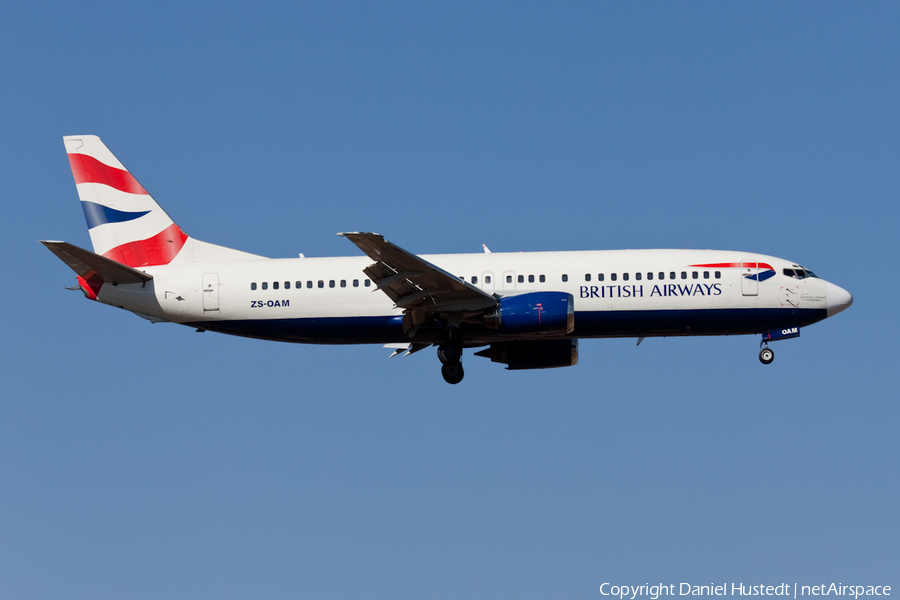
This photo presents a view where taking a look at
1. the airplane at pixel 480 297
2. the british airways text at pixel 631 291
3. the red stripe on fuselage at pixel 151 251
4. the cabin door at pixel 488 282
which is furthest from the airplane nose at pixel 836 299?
the red stripe on fuselage at pixel 151 251

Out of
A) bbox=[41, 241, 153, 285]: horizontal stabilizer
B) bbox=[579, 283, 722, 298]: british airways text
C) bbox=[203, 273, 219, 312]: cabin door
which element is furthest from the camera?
bbox=[203, 273, 219, 312]: cabin door

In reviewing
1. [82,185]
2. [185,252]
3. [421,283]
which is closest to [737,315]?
[421,283]

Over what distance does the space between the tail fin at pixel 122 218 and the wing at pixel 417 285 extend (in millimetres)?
7277

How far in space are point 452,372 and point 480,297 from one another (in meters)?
4.00

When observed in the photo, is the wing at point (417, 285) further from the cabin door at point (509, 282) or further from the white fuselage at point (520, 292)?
the white fuselage at point (520, 292)

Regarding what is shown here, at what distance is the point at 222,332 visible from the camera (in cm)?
3841

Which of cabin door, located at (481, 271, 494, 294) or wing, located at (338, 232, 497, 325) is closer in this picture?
wing, located at (338, 232, 497, 325)

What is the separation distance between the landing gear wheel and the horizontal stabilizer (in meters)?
11.3

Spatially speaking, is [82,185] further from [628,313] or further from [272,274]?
[628,313]

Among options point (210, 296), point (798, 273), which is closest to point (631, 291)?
point (798, 273)

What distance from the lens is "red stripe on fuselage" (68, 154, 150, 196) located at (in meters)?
40.7

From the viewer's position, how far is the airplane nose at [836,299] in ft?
123

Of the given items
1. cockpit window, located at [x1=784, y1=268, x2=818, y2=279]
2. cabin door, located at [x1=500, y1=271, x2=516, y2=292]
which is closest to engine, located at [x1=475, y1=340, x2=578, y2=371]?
cabin door, located at [x1=500, y1=271, x2=516, y2=292]

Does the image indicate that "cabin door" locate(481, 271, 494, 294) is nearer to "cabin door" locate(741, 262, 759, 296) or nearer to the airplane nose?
"cabin door" locate(741, 262, 759, 296)
